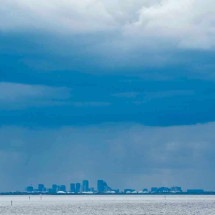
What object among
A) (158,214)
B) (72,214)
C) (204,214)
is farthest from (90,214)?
(204,214)

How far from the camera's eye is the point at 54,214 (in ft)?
614

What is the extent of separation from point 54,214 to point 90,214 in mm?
9570

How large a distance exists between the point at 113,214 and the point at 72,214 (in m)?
11.2

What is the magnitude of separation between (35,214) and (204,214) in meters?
45.2

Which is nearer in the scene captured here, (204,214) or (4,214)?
(204,214)

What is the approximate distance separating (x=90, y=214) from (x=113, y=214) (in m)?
6.92

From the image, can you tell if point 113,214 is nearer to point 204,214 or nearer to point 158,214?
point 158,214

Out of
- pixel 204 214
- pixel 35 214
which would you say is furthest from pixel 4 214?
pixel 204 214

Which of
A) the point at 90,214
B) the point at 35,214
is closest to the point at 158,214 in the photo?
the point at 90,214

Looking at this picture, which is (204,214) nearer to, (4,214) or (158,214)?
(158,214)

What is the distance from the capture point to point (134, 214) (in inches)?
7195

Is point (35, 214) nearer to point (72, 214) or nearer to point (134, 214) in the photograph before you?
point (72, 214)

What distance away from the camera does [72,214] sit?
611 ft

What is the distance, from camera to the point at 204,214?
7067 inches
